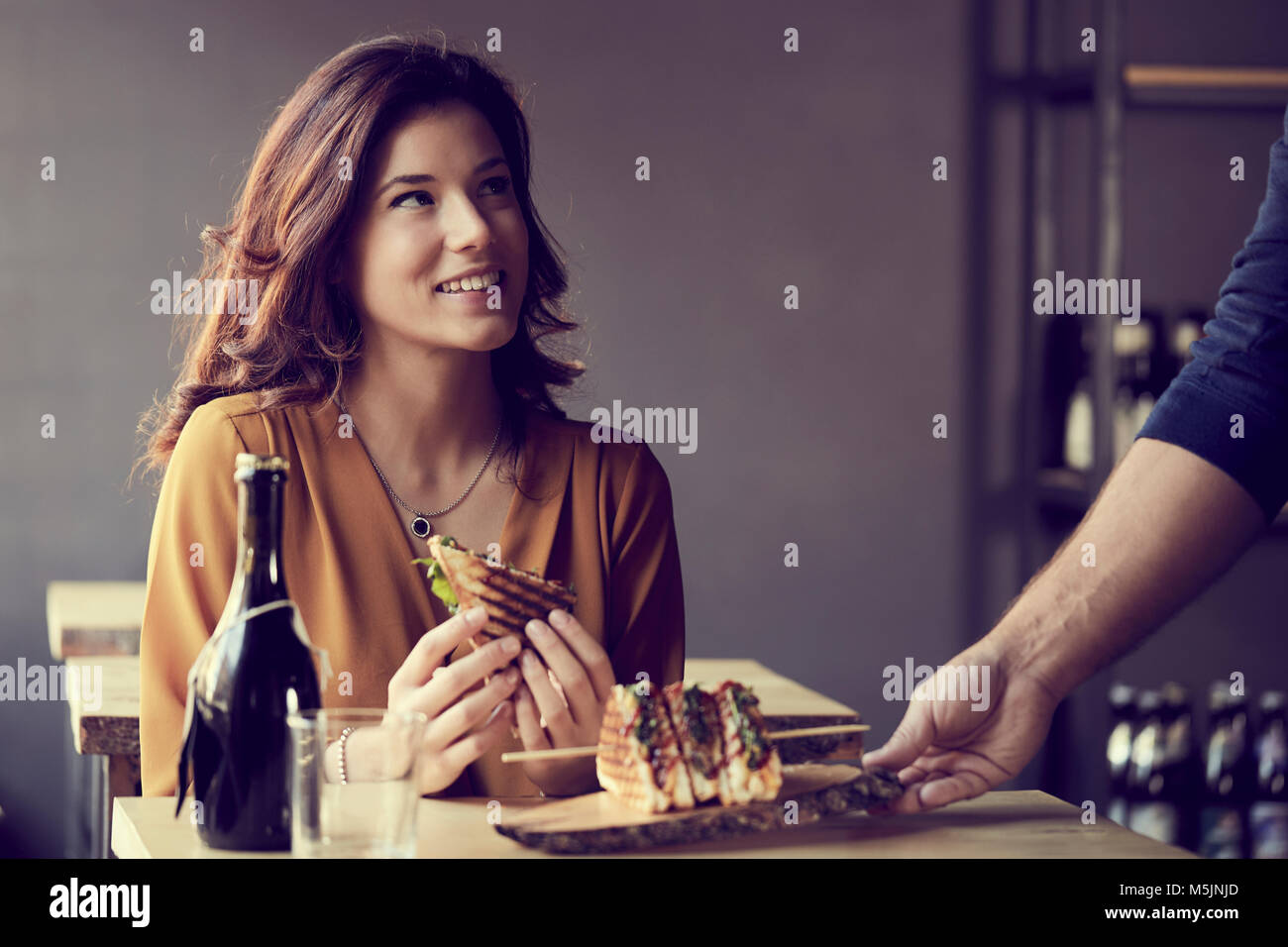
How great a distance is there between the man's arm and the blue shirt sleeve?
2 centimetres

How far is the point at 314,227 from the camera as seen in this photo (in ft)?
5.87

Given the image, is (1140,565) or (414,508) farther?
(414,508)

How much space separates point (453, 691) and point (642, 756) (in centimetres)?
22

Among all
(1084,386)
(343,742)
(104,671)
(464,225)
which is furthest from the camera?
(1084,386)

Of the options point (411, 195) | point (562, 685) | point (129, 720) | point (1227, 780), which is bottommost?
point (1227, 780)

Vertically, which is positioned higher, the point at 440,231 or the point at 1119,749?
the point at 440,231

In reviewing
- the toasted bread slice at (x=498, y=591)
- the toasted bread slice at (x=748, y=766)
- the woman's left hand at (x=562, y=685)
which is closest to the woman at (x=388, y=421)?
the woman's left hand at (x=562, y=685)

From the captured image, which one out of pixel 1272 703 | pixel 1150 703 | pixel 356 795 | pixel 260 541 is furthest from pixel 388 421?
pixel 1272 703

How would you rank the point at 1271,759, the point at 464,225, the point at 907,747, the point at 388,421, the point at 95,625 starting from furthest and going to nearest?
1. the point at 1271,759
2. the point at 95,625
3. the point at 388,421
4. the point at 464,225
5. the point at 907,747

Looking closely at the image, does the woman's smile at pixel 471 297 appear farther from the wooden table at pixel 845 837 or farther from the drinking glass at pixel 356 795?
the drinking glass at pixel 356 795

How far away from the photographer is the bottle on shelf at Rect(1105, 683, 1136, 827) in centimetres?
336

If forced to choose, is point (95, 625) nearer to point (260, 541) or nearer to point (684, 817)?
point (260, 541)

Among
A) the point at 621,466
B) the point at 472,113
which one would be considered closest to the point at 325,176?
the point at 472,113

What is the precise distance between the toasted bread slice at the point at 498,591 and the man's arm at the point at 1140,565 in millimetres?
421
